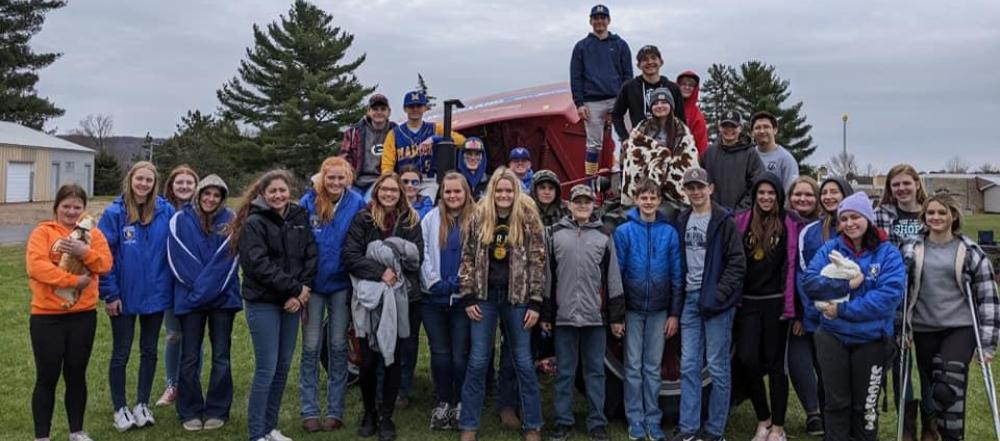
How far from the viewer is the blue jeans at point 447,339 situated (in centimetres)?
543

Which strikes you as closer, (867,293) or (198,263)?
(867,293)

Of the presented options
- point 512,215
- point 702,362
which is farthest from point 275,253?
point 702,362

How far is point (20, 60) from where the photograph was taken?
37812 mm

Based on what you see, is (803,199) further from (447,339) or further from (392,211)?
(392,211)

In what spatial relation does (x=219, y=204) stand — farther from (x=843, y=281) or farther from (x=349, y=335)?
(x=843, y=281)

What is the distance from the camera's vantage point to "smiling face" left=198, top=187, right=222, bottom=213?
17.6 feet

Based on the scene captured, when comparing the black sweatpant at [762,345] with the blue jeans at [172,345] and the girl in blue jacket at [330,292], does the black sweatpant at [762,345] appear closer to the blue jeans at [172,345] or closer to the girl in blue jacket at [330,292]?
the girl in blue jacket at [330,292]

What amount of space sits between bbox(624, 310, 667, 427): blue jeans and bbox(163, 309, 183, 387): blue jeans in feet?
10.5

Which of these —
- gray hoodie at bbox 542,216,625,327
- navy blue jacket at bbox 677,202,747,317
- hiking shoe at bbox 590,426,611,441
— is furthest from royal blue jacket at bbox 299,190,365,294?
navy blue jacket at bbox 677,202,747,317

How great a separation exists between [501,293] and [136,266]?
2522mm

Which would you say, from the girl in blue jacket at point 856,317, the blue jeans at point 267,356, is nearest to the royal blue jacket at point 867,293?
the girl in blue jacket at point 856,317

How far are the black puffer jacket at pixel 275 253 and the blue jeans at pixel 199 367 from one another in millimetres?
696

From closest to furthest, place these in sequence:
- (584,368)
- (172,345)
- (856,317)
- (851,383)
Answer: (856,317) → (851,383) → (584,368) → (172,345)

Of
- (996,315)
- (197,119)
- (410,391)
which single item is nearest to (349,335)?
(410,391)
